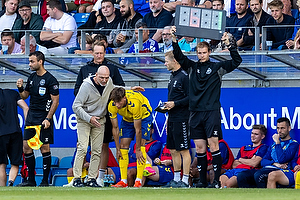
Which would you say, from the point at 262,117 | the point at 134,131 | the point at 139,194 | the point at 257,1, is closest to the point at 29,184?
the point at 134,131

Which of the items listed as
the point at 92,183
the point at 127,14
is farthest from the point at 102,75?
the point at 127,14

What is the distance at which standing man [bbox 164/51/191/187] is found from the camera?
Result: 9609mm

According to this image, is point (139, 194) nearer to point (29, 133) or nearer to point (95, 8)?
point (29, 133)

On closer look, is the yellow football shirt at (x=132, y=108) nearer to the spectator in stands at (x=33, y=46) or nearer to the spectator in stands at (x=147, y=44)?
the spectator in stands at (x=147, y=44)

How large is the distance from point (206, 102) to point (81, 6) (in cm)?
684

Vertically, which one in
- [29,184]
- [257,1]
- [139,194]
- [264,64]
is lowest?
[29,184]

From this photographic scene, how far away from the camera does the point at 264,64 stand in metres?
10.7

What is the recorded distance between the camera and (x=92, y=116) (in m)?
9.41

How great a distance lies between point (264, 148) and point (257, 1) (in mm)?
2675

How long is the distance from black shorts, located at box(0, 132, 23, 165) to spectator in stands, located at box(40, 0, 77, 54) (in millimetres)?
2147

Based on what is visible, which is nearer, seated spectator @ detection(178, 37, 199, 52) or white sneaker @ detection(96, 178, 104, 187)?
white sneaker @ detection(96, 178, 104, 187)

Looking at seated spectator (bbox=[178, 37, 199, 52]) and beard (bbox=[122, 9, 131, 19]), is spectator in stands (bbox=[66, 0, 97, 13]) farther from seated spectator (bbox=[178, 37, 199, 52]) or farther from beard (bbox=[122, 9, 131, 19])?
seated spectator (bbox=[178, 37, 199, 52])

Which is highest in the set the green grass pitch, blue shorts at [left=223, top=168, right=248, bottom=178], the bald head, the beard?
the beard

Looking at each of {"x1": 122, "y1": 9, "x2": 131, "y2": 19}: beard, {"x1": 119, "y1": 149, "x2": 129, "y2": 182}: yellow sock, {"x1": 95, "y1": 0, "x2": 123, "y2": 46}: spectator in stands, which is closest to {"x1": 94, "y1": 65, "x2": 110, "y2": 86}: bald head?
{"x1": 119, "y1": 149, "x2": 129, "y2": 182}: yellow sock
